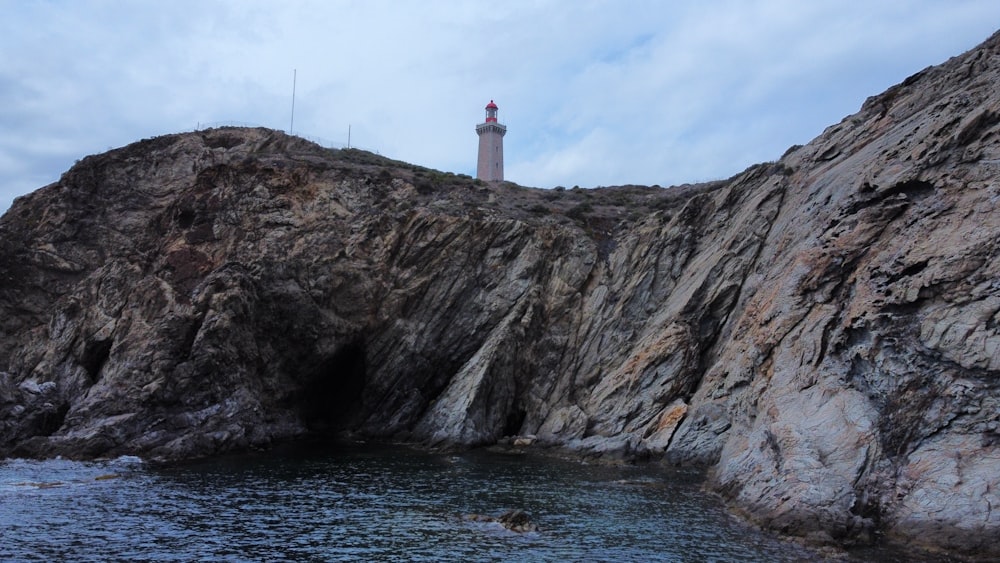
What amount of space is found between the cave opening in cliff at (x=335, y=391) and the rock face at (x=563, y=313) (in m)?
0.25

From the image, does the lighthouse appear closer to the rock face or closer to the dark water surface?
the rock face

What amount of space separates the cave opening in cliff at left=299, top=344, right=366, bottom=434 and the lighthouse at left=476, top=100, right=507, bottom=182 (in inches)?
1883

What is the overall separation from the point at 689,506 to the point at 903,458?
8.48m

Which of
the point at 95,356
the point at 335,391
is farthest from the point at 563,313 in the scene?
the point at 95,356

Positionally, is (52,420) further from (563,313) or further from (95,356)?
(563,313)

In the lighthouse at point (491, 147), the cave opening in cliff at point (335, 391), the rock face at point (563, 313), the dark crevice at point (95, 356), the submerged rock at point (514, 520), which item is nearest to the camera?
the submerged rock at point (514, 520)

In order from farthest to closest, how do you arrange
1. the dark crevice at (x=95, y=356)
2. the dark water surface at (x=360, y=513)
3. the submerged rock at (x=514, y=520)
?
1. the dark crevice at (x=95, y=356)
2. the submerged rock at (x=514, y=520)
3. the dark water surface at (x=360, y=513)

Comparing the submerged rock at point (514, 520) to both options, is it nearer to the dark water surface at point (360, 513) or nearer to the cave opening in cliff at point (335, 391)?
the dark water surface at point (360, 513)

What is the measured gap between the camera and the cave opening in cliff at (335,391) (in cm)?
5662

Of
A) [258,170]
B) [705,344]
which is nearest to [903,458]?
[705,344]

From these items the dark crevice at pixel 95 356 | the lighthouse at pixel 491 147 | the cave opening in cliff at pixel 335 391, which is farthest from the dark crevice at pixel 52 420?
the lighthouse at pixel 491 147

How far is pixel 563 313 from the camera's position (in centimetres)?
5641

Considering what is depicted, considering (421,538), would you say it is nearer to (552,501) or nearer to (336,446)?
(552,501)

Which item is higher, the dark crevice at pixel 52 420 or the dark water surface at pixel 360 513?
the dark crevice at pixel 52 420
